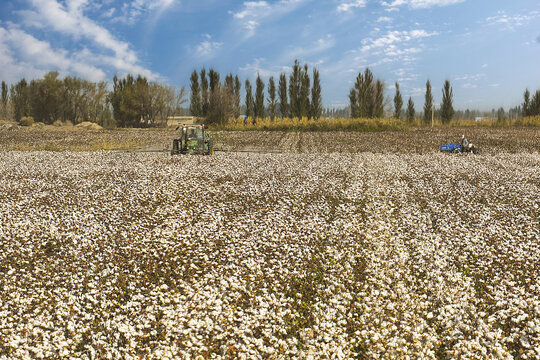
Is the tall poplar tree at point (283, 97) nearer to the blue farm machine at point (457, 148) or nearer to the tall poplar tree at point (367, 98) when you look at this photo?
the tall poplar tree at point (367, 98)

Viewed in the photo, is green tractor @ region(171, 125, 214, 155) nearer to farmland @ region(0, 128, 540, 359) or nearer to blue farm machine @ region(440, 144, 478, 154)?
farmland @ region(0, 128, 540, 359)

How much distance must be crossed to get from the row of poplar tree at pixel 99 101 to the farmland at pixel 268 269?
159 ft

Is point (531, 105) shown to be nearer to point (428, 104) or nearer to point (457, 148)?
point (428, 104)

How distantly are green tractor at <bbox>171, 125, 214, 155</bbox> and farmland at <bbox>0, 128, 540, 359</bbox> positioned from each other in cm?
838

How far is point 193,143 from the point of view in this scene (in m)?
22.7

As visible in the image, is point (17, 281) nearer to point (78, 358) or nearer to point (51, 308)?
point (51, 308)

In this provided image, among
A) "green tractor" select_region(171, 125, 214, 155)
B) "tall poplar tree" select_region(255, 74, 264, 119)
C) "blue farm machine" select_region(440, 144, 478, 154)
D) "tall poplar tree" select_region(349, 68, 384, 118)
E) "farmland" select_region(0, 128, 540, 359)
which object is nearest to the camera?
"farmland" select_region(0, 128, 540, 359)

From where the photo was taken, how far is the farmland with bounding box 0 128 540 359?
5043mm

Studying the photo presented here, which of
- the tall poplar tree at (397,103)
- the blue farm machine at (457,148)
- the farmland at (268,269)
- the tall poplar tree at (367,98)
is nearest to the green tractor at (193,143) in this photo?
the farmland at (268,269)

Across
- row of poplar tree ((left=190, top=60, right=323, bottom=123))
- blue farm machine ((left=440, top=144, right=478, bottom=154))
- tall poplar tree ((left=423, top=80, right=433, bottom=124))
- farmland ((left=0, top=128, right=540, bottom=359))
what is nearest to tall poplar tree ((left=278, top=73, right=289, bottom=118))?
row of poplar tree ((left=190, top=60, right=323, bottom=123))

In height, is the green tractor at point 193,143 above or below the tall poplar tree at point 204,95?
below

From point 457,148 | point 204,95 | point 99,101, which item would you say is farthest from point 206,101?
point 457,148

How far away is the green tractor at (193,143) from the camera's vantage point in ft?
74.5

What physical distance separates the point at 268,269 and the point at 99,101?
6949cm
